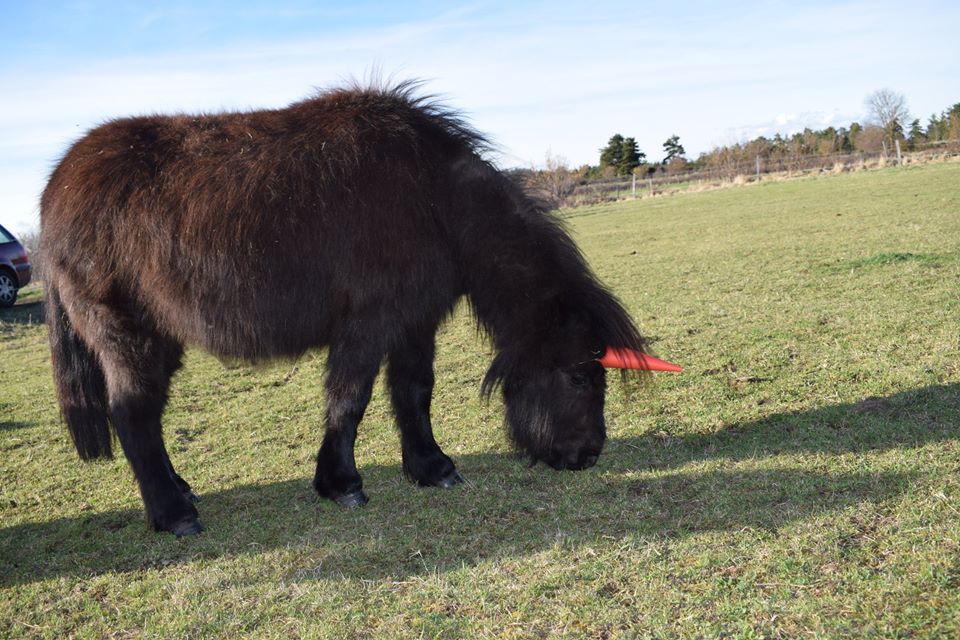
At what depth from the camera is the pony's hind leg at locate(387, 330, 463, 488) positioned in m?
4.64

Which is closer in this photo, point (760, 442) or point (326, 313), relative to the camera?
point (326, 313)

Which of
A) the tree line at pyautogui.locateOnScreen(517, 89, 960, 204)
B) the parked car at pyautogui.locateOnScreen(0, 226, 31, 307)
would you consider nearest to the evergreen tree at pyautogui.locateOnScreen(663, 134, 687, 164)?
the tree line at pyautogui.locateOnScreen(517, 89, 960, 204)

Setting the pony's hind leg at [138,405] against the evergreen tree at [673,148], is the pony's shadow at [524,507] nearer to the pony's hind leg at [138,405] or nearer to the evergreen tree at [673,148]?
the pony's hind leg at [138,405]

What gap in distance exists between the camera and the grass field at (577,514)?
2.97 m

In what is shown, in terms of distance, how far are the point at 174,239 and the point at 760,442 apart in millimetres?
3745

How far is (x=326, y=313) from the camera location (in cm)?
423

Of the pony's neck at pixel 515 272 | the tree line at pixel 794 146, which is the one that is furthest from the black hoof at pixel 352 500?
the tree line at pixel 794 146

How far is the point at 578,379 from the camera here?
4277mm

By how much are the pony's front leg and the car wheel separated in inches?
539

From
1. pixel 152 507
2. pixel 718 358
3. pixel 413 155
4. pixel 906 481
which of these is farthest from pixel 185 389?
pixel 906 481

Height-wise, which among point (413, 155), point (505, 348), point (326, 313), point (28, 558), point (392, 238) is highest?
point (413, 155)

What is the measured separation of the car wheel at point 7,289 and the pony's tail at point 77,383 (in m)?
12.5

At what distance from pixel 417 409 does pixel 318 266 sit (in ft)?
4.02

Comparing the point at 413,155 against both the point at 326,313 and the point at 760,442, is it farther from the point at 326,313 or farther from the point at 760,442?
the point at 760,442
